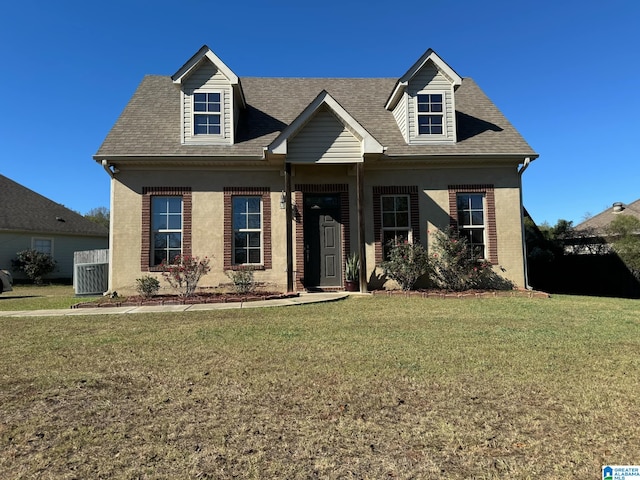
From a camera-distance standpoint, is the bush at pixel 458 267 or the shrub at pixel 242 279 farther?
the bush at pixel 458 267

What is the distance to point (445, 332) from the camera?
5.89m

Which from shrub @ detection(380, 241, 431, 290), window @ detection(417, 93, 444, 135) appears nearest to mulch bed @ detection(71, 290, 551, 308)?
shrub @ detection(380, 241, 431, 290)

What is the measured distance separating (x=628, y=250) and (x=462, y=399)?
14.0 metres

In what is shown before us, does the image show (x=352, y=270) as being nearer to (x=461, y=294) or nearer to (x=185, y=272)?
(x=461, y=294)

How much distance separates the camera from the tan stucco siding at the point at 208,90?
11.9 metres

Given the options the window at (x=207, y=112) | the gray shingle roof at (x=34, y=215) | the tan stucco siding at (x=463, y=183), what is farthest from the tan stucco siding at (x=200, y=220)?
the gray shingle roof at (x=34, y=215)

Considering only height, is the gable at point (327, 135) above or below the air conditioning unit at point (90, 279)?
above

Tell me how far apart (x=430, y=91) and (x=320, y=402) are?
37.6ft

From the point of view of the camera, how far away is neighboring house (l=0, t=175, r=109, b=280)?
20.5 metres

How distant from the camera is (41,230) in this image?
21.4 metres

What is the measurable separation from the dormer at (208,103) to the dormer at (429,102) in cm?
519

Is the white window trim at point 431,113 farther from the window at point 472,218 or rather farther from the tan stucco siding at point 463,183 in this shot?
the window at point 472,218

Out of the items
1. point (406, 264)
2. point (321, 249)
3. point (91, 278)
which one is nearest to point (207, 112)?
point (321, 249)

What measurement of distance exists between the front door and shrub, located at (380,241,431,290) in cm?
143
